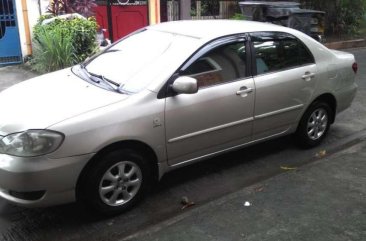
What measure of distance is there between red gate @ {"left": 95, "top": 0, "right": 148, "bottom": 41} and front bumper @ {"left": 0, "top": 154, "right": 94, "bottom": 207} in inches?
315

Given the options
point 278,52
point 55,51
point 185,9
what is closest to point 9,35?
point 55,51

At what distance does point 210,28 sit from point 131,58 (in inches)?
33.3

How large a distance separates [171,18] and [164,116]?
8.74m

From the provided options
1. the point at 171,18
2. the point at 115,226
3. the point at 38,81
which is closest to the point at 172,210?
the point at 115,226

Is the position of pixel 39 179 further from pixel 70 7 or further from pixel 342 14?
pixel 342 14

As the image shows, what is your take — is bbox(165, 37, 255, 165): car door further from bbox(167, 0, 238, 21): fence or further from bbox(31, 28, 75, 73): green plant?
bbox(167, 0, 238, 21): fence

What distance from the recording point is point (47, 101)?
3775 mm

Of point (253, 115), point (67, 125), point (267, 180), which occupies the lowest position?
point (267, 180)

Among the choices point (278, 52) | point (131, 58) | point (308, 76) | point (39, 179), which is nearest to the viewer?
point (39, 179)

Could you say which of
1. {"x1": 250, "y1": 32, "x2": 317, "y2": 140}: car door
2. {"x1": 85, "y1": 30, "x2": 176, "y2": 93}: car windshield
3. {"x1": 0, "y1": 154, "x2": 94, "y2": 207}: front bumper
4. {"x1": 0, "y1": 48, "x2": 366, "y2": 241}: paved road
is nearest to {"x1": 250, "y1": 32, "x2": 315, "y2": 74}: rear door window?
{"x1": 250, "y1": 32, "x2": 317, "y2": 140}: car door

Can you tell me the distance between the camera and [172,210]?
13.0ft

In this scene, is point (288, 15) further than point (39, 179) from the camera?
Yes

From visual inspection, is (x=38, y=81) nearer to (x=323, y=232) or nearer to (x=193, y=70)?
(x=193, y=70)

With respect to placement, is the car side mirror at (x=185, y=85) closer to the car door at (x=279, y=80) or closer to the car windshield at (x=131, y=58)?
the car windshield at (x=131, y=58)
